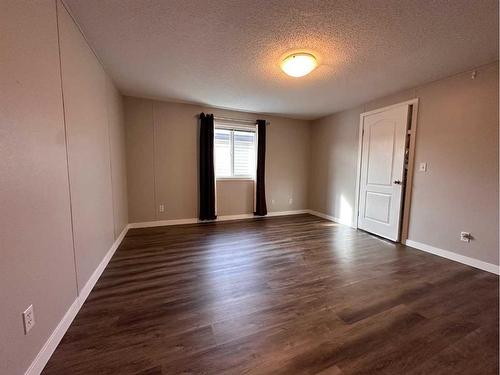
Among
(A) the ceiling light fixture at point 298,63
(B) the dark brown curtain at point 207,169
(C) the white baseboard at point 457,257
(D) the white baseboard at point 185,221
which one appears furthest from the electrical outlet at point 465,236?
(B) the dark brown curtain at point 207,169

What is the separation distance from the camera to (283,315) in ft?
5.19

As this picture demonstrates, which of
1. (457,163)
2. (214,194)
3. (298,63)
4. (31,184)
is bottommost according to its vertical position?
(214,194)

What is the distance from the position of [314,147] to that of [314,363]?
4502mm

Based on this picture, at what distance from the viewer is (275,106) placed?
397 cm

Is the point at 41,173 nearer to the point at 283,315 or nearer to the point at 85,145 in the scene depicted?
the point at 85,145

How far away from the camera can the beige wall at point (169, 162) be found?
367cm

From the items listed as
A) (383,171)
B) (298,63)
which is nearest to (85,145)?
(298,63)

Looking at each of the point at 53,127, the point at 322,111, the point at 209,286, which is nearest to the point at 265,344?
the point at 209,286

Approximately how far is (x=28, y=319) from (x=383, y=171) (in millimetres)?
4132

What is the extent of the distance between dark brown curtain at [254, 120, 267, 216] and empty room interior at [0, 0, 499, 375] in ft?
1.85

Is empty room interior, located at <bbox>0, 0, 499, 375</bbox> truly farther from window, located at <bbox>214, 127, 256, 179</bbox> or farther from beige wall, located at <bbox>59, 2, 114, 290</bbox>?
window, located at <bbox>214, 127, 256, 179</bbox>

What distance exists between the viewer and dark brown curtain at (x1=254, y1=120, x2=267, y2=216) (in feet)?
14.6

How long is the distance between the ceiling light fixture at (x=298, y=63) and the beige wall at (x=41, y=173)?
6.25 ft

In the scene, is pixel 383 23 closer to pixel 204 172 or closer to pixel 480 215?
pixel 480 215
